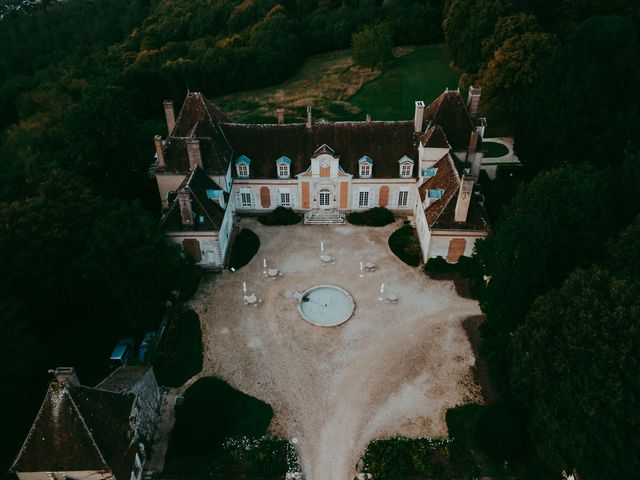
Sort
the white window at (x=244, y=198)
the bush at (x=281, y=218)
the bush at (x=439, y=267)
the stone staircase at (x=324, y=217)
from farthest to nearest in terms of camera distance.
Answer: the white window at (x=244, y=198), the stone staircase at (x=324, y=217), the bush at (x=281, y=218), the bush at (x=439, y=267)

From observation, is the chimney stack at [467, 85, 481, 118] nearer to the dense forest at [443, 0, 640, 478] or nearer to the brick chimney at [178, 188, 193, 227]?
the dense forest at [443, 0, 640, 478]

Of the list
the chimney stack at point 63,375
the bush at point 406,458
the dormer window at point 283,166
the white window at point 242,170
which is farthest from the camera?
the white window at point 242,170

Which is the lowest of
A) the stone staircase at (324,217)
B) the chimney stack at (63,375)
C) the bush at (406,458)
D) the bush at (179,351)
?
the bush at (406,458)

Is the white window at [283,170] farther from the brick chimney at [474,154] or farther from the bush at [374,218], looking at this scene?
the brick chimney at [474,154]

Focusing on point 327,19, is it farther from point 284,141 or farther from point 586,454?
point 586,454

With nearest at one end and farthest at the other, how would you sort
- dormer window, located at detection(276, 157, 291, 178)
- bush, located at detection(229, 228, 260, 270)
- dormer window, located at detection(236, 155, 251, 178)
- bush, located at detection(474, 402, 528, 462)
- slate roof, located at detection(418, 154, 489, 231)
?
bush, located at detection(474, 402, 528, 462) < slate roof, located at detection(418, 154, 489, 231) < bush, located at detection(229, 228, 260, 270) < dormer window, located at detection(276, 157, 291, 178) < dormer window, located at detection(236, 155, 251, 178)

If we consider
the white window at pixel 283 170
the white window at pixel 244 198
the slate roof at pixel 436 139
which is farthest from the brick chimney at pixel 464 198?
the white window at pixel 244 198

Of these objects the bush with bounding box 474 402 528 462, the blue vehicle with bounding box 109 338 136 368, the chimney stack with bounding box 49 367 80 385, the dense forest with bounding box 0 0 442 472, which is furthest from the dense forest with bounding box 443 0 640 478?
the blue vehicle with bounding box 109 338 136 368

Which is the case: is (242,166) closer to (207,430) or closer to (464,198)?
(464,198)
